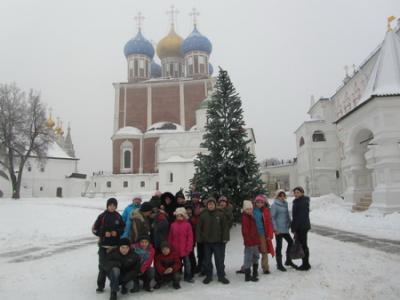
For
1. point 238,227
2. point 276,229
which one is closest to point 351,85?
point 238,227

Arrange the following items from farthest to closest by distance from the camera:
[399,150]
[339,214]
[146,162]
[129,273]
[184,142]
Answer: [146,162] → [184,142] → [339,214] → [399,150] → [129,273]

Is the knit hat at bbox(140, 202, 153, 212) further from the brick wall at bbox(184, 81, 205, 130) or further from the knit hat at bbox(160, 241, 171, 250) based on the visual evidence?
the brick wall at bbox(184, 81, 205, 130)

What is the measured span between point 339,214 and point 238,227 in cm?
724

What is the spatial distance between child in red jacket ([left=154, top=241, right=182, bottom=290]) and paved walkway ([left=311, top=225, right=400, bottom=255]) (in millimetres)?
4908

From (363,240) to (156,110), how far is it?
126 ft

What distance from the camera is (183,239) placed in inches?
219

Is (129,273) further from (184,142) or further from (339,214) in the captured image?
(184,142)

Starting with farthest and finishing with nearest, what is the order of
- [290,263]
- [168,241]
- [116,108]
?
1. [116,108]
2. [290,263]
3. [168,241]

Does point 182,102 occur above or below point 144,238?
above

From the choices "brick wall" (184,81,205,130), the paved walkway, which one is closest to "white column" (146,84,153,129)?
"brick wall" (184,81,205,130)

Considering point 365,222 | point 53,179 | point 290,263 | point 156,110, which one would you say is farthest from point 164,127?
point 290,263

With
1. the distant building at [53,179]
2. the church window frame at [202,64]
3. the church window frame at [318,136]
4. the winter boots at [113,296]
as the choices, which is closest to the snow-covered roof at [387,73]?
the winter boots at [113,296]

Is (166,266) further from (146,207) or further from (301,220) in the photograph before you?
(301,220)

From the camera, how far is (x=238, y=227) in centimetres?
995
